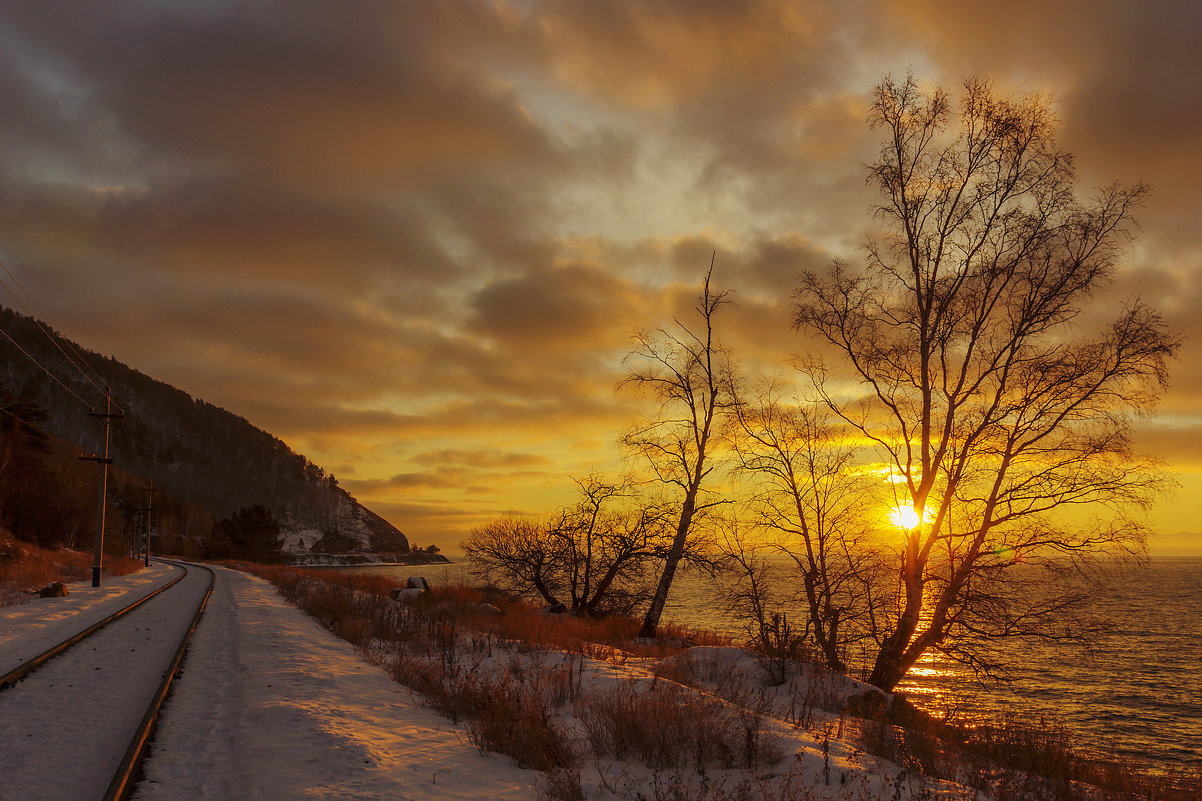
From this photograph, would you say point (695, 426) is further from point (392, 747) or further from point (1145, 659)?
point (1145, 659)

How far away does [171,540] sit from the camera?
424 ft

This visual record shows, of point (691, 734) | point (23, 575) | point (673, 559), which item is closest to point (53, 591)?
point (23, 575)

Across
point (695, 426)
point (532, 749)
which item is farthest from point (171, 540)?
point (532, 749)

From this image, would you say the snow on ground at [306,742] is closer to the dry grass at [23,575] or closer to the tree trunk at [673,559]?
the tree trunk at [673,559]

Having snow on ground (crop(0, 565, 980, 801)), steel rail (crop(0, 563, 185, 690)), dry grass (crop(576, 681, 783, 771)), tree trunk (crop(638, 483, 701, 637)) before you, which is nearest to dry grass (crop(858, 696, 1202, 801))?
snow on ground (crop(0, 565, 980, 801))

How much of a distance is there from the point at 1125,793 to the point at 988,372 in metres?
8.98

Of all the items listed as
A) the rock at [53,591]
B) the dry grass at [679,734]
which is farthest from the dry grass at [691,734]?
the rock at [53,591]

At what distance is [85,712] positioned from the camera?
7.71 metres

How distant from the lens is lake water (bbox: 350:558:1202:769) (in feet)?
57.2

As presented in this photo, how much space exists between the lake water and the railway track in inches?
570

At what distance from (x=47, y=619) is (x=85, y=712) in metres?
10.8

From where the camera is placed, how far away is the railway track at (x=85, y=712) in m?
5.52

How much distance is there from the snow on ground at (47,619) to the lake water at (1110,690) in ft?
55.6

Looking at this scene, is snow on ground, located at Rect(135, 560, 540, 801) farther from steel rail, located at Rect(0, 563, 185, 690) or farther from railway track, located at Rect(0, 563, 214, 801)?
steel rail, located at Rect(0, 563, 185, 690)
